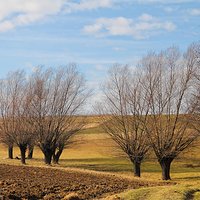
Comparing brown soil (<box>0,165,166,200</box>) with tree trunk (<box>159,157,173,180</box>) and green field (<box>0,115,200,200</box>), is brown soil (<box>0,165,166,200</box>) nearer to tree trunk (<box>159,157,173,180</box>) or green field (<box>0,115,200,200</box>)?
green field (<box>0,115,200,200</box>)

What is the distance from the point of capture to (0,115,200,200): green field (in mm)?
20717

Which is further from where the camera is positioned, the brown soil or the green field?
the green field

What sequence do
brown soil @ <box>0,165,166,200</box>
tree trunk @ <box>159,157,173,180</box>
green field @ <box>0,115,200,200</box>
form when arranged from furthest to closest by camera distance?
tree trunk @ <box>159,157,173,180</box> < green field @ <box>0,115,200,200</box> < brown soil @ <box>0,165,166,200</box>

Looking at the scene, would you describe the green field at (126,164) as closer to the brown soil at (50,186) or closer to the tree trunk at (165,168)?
the tree trunk at (165,168)

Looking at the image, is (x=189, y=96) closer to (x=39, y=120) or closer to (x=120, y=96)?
(x=120, y=96)

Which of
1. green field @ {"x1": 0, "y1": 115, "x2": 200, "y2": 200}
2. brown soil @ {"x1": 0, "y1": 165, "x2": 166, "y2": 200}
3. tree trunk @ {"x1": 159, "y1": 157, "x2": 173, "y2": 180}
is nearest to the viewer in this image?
brown soil @ {"x1": 0, "y1": 165, "x2": 166, "y2": 200}

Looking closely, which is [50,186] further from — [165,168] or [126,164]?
[126,164]

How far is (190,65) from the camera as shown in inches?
1479

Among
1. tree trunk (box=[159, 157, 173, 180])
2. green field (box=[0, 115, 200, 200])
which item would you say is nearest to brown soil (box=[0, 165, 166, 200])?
green field (box=[0, 115, 200, 200])

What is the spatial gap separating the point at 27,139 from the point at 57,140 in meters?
3.49

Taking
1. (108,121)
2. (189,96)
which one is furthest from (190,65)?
(108,121)

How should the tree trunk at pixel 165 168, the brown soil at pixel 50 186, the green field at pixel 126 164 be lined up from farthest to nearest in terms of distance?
the tree trunk at pixel 165 168, the green field at pixel 126 164, the brown soil at pixel 50 186

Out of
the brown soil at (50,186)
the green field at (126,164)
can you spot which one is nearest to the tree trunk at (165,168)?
the green field at (126,164)

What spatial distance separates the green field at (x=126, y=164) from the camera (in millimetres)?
20717
